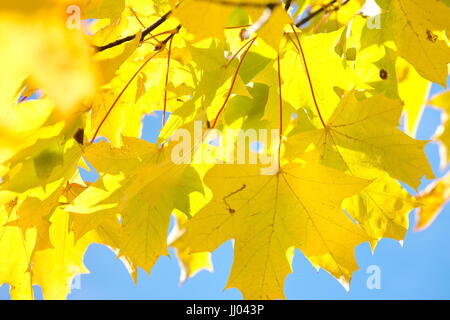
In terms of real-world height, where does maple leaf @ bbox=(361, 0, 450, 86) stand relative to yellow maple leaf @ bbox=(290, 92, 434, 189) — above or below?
above

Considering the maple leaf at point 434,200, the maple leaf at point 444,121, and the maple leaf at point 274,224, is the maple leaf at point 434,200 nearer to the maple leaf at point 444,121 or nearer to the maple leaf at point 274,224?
the maple leaf at point 444,121

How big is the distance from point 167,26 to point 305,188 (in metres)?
0.49

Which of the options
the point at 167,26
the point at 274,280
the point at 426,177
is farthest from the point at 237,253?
the point at 167,26

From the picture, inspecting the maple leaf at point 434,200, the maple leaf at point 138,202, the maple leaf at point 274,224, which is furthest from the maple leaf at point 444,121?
the maple leaf at point 138,202

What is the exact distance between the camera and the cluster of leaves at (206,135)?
0.91 metres

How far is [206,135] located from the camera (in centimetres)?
92

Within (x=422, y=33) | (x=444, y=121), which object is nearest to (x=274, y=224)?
(x=422, y=33)

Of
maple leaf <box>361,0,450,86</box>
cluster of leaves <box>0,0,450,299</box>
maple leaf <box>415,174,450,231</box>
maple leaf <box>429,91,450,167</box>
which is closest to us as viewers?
cluster of leaves <box>0,0,450,299</box>

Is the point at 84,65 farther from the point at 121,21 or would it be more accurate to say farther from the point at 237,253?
the point at 237,253

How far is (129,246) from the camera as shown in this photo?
1082mm

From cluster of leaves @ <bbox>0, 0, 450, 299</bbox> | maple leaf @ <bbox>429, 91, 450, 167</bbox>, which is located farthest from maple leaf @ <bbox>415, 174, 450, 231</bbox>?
cluster of leaves @ <bbox>0, 0, 450, 299</bbox>

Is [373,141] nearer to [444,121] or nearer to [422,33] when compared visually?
[422,33]

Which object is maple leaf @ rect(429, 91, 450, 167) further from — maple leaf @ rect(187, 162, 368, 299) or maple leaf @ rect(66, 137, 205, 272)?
maple leaf @ rect(66, 137, 205, 272)

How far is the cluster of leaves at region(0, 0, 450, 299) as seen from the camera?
0.91 m
